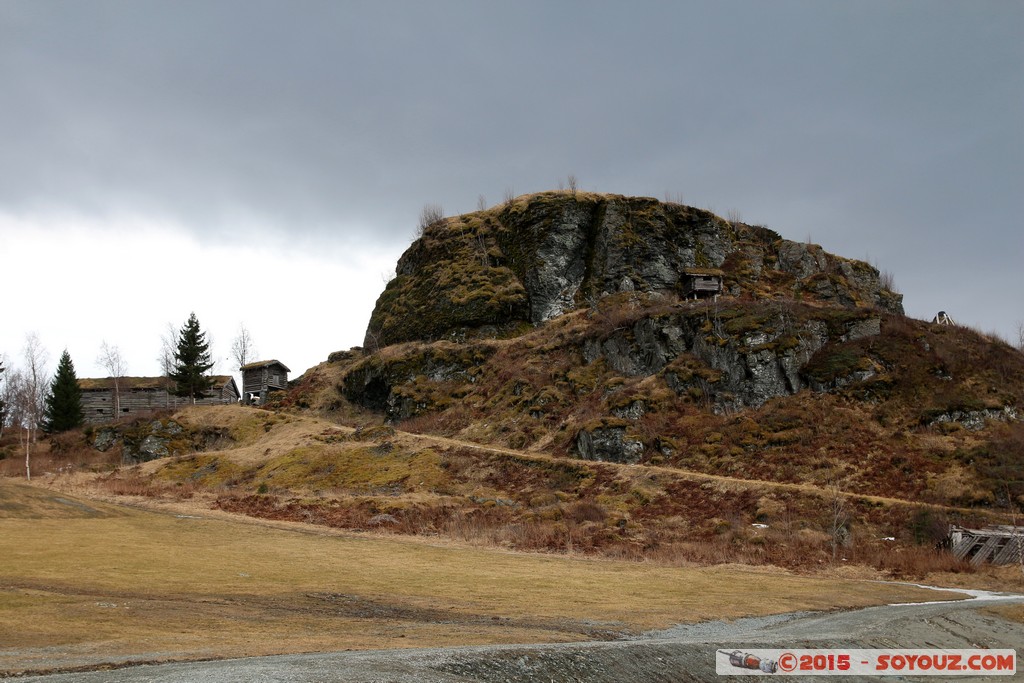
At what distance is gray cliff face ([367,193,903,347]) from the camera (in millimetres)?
98750

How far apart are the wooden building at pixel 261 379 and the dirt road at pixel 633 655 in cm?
8923

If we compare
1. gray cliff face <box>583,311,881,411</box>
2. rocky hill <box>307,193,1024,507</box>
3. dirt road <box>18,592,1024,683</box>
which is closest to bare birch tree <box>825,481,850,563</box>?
rocky hill <box>307,193,1024,507</box>

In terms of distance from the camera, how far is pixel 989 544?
38.1 metres

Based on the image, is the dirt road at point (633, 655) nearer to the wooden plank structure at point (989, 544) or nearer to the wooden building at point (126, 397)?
Answer: the wooden plank structure at point (989, 544)

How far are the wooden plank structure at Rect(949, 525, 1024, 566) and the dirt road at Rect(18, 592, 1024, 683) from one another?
450 inches

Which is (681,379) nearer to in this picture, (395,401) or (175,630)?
(395,401)

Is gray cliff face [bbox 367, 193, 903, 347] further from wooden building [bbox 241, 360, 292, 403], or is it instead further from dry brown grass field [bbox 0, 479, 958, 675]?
dry brown grass field [bbox 0, 479, 958, 675]

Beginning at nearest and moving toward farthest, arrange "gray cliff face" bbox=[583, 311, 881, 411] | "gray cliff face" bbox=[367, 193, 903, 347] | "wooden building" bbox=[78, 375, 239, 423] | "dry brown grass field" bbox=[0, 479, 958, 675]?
"dry brown grass field" bbox=[0, 479, 958, 675], "gray cliff face" bbox=[583, 311, 881, 411], "gray cliff face" bbox=[367, 193, 903, 347], "wooden building" bbox=[78, 375, 239, 423]

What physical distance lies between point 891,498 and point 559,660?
37.5 m

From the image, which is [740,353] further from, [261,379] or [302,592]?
[261,379]

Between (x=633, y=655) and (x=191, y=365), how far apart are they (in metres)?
92.3

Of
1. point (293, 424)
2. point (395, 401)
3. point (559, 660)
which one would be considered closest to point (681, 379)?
point (395, 401)

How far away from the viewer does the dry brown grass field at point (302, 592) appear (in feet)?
60.1

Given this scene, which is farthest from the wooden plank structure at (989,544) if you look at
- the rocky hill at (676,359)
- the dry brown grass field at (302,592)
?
the dry brown grass field at (302,592)
